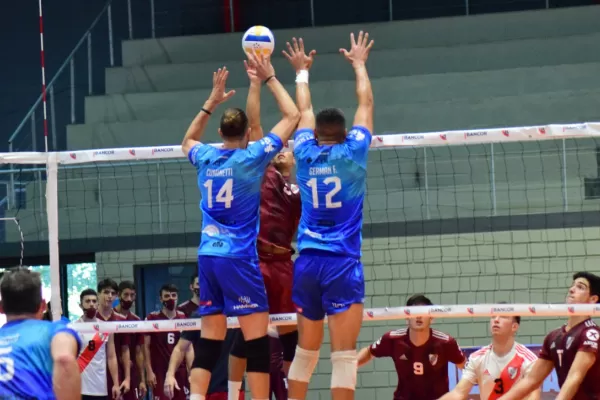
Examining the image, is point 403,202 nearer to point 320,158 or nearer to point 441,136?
point 441,136

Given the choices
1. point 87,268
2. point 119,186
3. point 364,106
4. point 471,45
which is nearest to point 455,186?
point 471,45

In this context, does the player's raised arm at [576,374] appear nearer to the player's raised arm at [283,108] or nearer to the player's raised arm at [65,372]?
the player's raised arm at [283,108]

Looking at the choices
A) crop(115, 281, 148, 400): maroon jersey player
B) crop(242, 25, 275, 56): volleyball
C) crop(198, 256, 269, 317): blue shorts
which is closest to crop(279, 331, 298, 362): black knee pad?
crop(198, 256, 269, 317): blue shorts

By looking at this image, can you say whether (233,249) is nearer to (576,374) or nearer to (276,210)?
(276,210)

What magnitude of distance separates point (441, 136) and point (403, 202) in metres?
6.01

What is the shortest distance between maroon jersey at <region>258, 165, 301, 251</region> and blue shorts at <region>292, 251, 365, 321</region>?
2.77 ft

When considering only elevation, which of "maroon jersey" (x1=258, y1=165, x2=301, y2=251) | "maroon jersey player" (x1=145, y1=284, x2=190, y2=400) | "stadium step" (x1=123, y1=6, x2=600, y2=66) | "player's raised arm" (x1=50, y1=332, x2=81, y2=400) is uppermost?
"stadium step" (x1=123, y1=6, x2=600, y2=66)

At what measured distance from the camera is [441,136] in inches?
318

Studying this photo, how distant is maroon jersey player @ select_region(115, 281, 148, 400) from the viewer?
12438 millimetres

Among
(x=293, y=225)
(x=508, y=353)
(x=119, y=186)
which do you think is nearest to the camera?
(x=293, y=225)

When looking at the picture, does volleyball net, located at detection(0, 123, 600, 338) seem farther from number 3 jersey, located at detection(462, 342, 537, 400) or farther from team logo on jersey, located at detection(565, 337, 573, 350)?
team logo on jersey, located at detection(565, 337, 573, 350)

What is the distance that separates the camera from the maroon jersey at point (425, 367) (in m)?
9.38

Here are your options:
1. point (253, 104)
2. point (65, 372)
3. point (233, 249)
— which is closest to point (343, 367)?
point (233, 249)

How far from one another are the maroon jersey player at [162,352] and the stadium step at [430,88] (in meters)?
4.10
